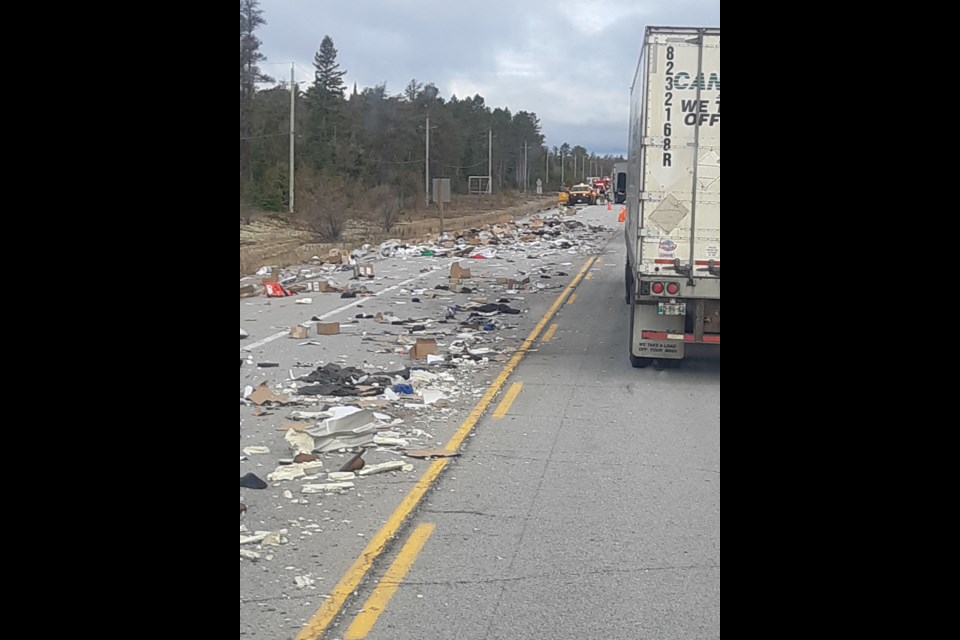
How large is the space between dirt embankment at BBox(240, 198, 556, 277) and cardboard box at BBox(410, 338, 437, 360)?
48.6ft

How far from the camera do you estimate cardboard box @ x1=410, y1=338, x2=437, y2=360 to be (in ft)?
49.6

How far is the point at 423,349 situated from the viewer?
1523 centimetres

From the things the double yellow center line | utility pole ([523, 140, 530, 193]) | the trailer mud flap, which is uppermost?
utility pole ([523, 140, 530, 193])

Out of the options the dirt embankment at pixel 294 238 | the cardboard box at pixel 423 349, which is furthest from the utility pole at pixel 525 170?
→ the cardboard box at pixel 423 349

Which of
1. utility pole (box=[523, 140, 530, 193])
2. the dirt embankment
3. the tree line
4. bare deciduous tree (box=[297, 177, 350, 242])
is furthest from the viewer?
utility pole (box=[523, 140, 530, 193])

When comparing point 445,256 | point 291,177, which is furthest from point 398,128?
point 445,256

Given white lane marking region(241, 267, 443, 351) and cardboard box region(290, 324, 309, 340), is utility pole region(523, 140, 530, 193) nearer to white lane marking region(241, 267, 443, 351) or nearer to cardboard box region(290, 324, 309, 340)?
white lane marking region(241, 267, 443, 351)

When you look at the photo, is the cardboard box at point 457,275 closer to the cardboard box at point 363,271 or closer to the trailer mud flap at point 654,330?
the cardboard box at point 363,271

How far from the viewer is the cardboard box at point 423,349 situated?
49.6ft

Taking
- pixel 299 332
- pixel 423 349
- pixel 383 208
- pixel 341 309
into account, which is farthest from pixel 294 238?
pixel 423 349

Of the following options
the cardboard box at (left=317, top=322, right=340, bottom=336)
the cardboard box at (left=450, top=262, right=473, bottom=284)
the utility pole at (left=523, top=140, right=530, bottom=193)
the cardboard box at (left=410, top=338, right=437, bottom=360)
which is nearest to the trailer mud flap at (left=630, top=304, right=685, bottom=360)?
the cardboard box at (left=410, top=338, right=437, bottom=360)

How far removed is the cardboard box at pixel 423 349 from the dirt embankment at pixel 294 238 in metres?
14.8

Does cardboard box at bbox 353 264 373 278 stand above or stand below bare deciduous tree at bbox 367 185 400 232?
below
